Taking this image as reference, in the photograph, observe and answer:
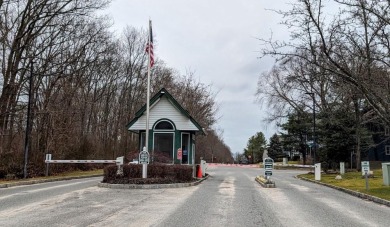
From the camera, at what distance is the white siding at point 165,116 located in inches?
1130

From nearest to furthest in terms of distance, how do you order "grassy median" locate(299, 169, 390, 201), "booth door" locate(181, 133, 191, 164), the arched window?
"grassy median" locate(299, 169, 390, 201)
the arched window
"booth door" locate(181, 133, 191, 164)

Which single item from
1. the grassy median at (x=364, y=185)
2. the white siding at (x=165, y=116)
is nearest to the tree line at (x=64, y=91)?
the white siding at (x=165, y=116)

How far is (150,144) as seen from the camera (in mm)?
28656

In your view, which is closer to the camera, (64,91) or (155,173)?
(155,173)

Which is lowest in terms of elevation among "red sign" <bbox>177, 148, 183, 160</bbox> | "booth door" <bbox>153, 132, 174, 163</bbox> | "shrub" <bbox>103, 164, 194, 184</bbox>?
"shrub" <bbox>103, 164, 194, 184</bbox>

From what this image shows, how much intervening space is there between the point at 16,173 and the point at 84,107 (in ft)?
64.0

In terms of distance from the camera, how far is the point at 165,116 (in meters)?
29.0

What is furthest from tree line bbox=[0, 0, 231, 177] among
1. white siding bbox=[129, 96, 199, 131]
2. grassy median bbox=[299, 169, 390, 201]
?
grassy median bbox=[299, 169, 390, 201]

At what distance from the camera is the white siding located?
2870cm

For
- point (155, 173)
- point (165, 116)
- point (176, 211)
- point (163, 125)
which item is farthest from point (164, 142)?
point (176, 211)

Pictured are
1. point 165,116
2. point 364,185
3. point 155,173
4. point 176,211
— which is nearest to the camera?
point 176,211

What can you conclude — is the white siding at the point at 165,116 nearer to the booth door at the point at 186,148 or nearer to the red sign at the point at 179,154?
the booth door at the point at 186,148

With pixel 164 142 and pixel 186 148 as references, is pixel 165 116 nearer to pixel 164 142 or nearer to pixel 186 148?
pixel 164 142

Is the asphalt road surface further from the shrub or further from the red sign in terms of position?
the red sign
